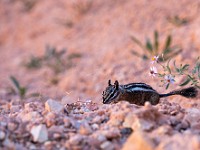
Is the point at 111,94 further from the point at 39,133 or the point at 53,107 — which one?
Result: the point at 39,133

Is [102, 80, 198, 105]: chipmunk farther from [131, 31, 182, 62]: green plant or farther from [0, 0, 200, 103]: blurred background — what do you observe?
[131, 31, 182, 62]: green plant

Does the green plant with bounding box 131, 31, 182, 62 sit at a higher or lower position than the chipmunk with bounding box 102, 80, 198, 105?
higher

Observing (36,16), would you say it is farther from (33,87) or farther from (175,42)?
(175,42)

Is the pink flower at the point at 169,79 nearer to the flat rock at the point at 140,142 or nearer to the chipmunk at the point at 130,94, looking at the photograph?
the chipmunk at the point at 130,94

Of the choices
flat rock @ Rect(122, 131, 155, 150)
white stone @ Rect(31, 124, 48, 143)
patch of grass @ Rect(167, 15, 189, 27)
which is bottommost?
flat rock @ Rect(122, 131, 155, 150)

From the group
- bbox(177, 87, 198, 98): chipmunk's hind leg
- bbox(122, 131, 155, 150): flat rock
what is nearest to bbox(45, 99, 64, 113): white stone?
bbox(122, 131, 155, 150): flat rock

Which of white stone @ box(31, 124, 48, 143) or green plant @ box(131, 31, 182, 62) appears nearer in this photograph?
white stone @ box(31, 124, 48, 143)

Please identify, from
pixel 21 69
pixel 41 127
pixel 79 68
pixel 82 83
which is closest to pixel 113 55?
pixel 79 68

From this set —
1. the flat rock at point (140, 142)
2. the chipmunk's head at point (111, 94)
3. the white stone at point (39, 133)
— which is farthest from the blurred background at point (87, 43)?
the flat rock at point (140, 142)
